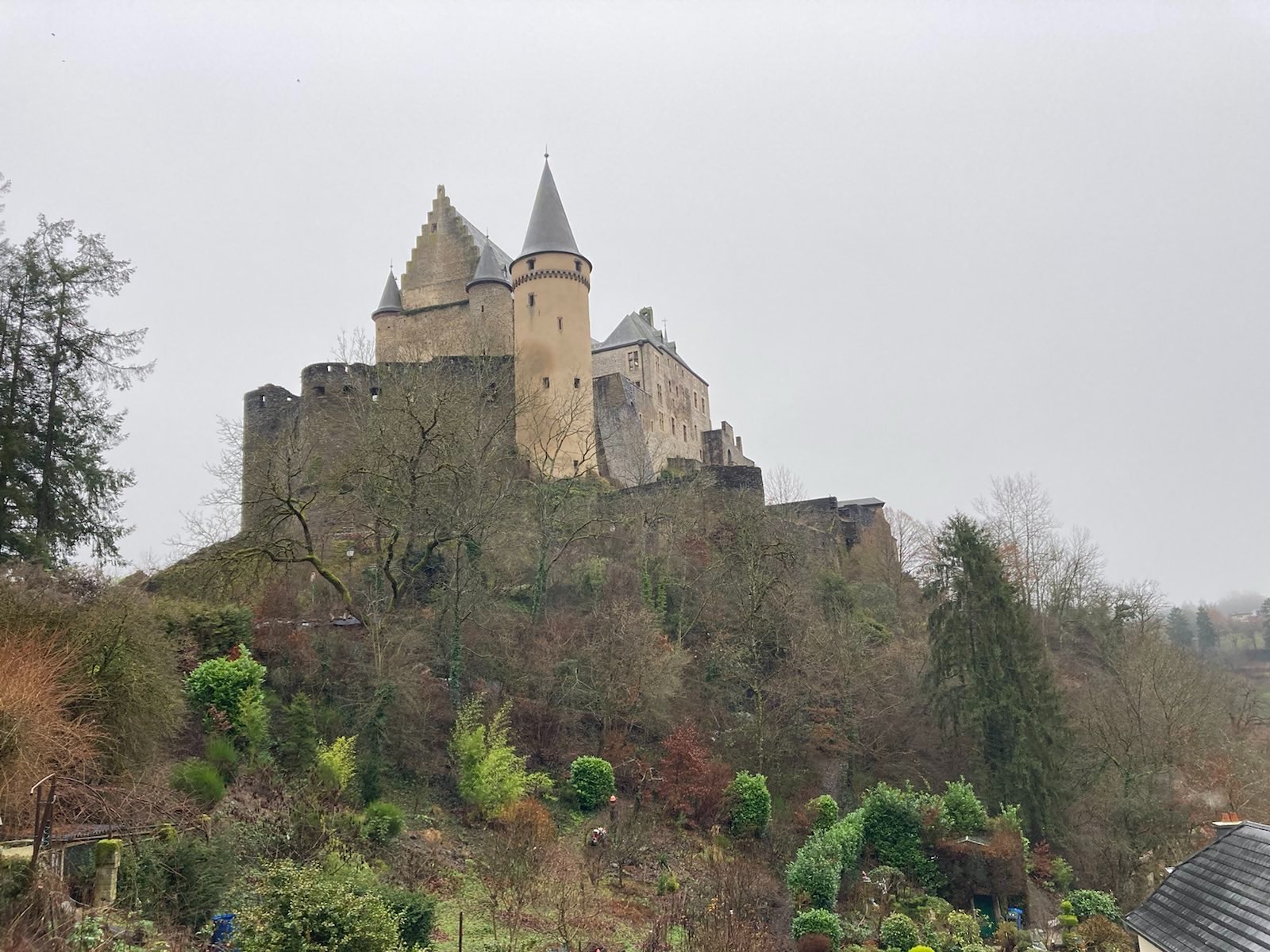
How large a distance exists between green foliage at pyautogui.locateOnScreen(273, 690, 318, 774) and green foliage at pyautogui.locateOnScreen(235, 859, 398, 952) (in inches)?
262

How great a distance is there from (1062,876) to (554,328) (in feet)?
77.5

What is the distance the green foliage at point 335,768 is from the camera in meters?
14.2

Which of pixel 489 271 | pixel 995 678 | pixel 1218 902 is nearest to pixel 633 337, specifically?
pixel 489 271

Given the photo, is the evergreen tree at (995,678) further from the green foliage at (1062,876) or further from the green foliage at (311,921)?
the green foliage at (311,921)

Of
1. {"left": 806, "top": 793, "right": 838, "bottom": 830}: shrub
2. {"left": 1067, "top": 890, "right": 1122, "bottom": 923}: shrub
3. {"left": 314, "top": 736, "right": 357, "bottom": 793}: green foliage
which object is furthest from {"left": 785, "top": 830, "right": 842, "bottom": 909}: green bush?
{"left": 314, "top": 736, "right": 357, "bottom": 793}: green foliage

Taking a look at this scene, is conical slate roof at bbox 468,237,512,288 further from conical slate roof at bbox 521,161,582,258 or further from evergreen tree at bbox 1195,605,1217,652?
evergreen tree at bbox 1195,605,1217,652

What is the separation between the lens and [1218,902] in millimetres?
11586

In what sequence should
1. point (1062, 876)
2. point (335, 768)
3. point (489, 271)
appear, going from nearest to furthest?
point (335, 768), point (1062, 876), point (489, 271)

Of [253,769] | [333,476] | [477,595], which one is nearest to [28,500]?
[333,476]

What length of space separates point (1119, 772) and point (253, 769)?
20169 mm

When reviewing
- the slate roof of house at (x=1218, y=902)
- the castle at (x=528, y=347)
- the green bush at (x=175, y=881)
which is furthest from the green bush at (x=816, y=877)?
the castle at (x=528, y=347)

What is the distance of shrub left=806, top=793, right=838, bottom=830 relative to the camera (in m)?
19.5

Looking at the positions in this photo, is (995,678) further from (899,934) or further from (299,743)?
(299,743)

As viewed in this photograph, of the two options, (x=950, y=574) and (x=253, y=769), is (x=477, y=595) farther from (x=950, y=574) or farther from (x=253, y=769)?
(x=950, y=574)
